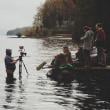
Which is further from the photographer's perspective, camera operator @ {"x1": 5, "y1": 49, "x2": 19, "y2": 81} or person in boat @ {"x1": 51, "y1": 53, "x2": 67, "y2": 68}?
person in boat @ {"x1": 51, "y1": 53, "x2": 67, "y2": 68}

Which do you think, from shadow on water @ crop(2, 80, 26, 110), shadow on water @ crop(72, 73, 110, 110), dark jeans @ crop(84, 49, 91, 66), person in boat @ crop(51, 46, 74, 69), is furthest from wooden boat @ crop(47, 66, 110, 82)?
shadow on water @ crop(2, 80, 26, 110)

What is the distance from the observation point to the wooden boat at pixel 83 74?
103 ft

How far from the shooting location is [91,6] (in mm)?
61500

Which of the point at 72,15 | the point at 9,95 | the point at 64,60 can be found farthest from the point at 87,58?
the point at 72,15

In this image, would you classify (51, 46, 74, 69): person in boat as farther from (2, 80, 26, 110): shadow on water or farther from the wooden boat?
(2, 80, 26, 110): shadow on water

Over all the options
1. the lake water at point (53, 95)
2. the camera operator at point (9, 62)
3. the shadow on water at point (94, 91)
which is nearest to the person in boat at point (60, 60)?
the lake water at point (53, 95)

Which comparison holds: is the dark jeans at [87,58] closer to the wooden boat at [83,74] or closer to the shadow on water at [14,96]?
the wooden boat at [83,74]

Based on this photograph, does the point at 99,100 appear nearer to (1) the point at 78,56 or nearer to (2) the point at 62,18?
(1) the point at 78,56

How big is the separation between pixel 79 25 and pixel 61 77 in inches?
1588

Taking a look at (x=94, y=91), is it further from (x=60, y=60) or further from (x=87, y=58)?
(x=87, y=58)

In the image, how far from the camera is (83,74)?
31.9m

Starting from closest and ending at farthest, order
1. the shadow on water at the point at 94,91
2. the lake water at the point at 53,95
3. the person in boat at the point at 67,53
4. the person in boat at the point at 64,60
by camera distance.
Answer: the lake water at the point at 53,95 < the shadow on water at the point at 94,91 < the person in boat at the point at 64,60 < the person in boat at the point at 67,53

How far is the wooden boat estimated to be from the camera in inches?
1240

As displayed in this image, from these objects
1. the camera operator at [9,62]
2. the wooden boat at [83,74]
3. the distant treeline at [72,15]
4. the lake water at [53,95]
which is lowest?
the lake water at [53,95]
